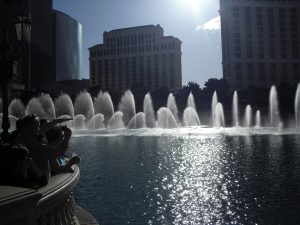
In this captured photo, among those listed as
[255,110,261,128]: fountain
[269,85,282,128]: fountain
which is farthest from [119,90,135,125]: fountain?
[269,85,282,128]: fountain

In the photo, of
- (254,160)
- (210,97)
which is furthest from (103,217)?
(210,97)

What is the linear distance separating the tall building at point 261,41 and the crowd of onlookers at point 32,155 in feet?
386

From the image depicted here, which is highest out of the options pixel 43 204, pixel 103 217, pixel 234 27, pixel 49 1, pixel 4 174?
pixel 234 27

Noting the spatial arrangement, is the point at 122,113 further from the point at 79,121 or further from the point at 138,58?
the point at 138,58

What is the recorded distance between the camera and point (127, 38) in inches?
5664

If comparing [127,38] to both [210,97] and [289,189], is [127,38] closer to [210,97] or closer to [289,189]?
[210,97]

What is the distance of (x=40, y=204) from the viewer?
3.80 metres

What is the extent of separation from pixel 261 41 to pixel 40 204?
129m

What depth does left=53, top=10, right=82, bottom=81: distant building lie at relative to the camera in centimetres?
14550

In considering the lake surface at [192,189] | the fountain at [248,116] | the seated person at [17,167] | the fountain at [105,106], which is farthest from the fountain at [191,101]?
the seated person at [17,167]

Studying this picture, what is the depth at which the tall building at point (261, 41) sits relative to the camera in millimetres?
120812

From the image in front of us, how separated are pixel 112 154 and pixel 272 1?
120971mm

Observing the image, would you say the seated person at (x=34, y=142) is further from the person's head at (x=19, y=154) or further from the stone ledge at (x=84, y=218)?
the stone ledge at (x=84, y=218)

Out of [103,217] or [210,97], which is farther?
[210,97]
